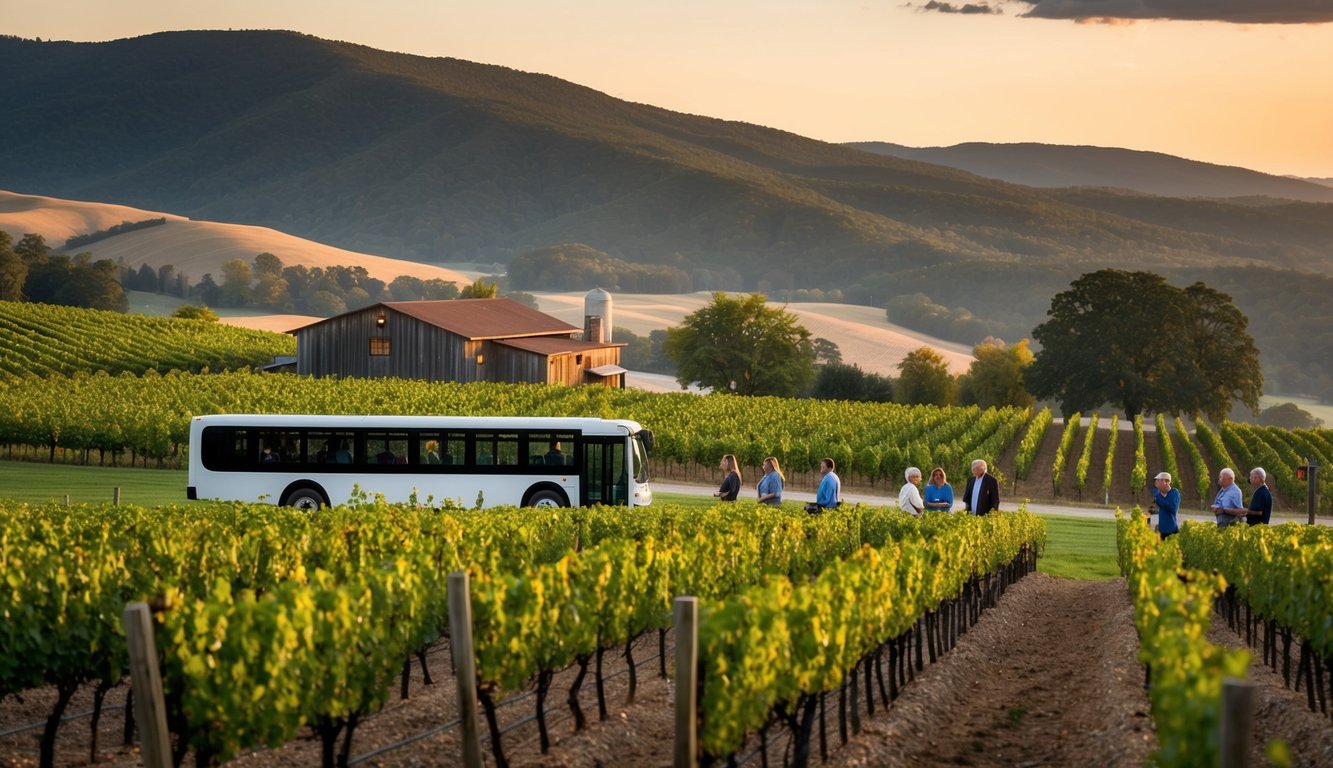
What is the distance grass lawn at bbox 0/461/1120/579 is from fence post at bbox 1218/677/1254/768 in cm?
2146

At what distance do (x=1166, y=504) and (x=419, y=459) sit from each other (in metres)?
16.0

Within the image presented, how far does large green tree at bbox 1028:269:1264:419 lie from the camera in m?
80.0

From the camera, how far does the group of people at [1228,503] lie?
20.1 metres

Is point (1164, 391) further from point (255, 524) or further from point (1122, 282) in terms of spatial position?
point (255, 524)

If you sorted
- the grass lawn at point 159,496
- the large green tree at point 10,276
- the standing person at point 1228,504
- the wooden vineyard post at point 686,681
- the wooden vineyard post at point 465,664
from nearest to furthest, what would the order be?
the wooden vineyard post at point 686,681
the wooden vineyard post at point 465,664
the standing person at point 1228,504
the grass lawn at point 159,496
the large green tree at point 10,276

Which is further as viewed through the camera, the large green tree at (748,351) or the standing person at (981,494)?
the large green tree at (748,351)

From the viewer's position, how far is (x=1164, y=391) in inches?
3140

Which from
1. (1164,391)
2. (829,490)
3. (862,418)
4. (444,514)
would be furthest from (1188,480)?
(444,514)

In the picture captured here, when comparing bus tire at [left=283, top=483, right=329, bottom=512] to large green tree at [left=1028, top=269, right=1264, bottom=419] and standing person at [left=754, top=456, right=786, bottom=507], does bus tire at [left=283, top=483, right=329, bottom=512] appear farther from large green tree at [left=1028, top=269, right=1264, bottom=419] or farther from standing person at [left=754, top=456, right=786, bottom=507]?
large green tree at [left=1028, top=269, right=1264, bottom=419]

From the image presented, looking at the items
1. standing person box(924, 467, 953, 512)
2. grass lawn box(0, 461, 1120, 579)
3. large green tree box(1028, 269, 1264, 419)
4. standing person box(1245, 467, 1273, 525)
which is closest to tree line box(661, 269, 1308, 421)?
large green tree box(1028, 269, 1264, 419)

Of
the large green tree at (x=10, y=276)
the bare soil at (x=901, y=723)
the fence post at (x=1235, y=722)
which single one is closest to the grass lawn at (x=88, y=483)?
the bare soil at (x=901, y=723)

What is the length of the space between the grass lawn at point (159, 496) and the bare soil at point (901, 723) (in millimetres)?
12357

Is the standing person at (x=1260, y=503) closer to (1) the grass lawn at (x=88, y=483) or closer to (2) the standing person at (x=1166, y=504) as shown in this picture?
(2) the standing person at (x=1166, y=504)

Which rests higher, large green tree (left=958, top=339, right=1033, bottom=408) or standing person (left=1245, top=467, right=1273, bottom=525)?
large green tree (left=958, top=339, right=1033, bottom=408)
